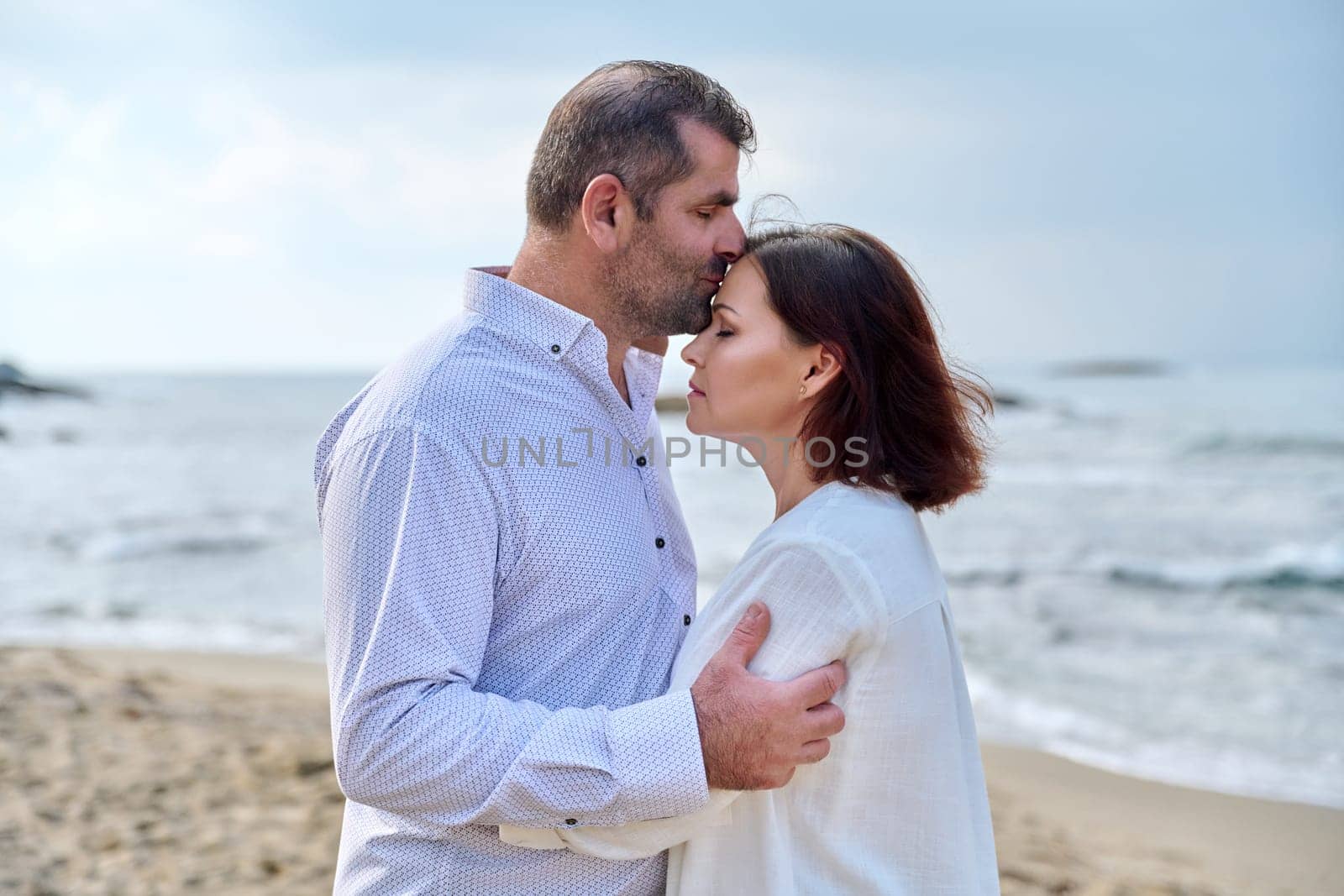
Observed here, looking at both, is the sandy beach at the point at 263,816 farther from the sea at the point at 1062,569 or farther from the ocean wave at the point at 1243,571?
the ocean wave at the point at 1243,571

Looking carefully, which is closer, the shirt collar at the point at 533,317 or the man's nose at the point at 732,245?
the shirt collar at the point at 533,317

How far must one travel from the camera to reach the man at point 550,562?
5.51 ft

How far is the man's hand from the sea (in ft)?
2.38

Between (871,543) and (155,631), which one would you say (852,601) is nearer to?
(871,543)

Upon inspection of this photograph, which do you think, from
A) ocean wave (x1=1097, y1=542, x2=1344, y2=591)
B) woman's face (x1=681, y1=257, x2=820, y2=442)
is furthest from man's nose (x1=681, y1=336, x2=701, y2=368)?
ocean wave (x1=1097, y1=542, x2=1344, y2=591)

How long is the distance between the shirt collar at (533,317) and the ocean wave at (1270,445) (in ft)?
59.1

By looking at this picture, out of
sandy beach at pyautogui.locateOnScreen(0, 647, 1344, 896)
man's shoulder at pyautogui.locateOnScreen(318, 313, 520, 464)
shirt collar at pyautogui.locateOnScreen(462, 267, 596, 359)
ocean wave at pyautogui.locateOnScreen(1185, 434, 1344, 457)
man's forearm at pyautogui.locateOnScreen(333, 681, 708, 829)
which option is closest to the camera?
man's forearm at pyautogui.locateOnScreen(333, 681, 708, 829)

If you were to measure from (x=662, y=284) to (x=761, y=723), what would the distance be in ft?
2.77

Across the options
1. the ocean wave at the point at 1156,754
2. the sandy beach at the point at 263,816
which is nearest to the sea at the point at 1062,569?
the ocean wave at the point at 1156,754

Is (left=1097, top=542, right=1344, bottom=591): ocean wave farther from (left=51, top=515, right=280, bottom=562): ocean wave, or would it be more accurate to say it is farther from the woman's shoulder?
the woman's shoulder

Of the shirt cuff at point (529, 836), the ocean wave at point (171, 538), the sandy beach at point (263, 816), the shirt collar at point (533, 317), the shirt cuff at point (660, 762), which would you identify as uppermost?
the shirt collar at point (533, 317)

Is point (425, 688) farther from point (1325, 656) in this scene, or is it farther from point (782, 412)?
point (1325, 656)

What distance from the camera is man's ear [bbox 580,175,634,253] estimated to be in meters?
2.10

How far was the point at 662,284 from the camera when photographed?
215 cm
